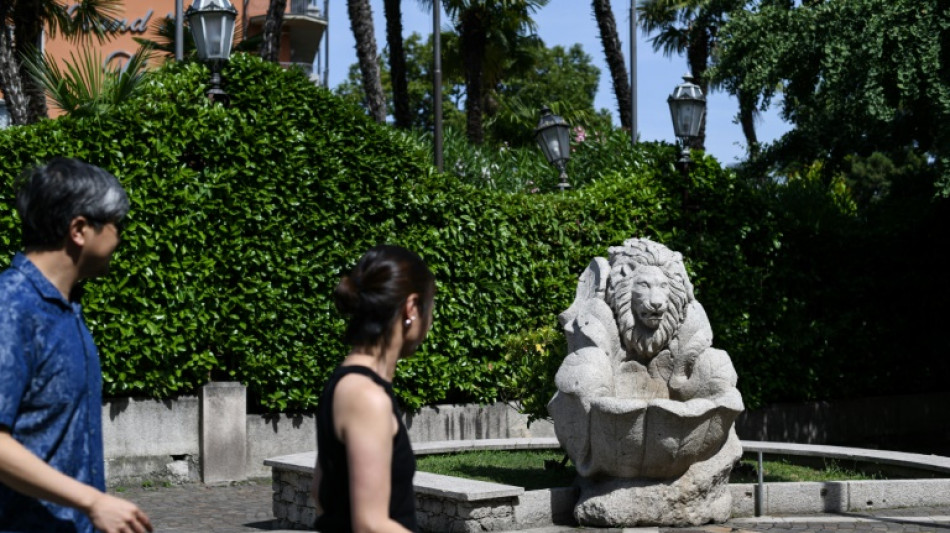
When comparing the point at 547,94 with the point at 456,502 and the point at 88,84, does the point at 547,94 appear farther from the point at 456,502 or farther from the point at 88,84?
the point at 456,502

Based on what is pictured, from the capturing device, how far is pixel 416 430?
45.1 ft

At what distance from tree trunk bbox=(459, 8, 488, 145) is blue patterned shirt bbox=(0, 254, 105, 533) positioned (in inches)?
1013

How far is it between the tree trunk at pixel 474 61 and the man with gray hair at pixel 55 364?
25661 millimetres

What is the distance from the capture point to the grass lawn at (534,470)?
1013 centimetres

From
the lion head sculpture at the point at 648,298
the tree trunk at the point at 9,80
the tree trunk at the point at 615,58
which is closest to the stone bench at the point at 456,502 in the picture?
the lion head sculpture at the point at 648,298

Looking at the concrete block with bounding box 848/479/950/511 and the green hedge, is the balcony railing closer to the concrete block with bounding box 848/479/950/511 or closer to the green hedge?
the green hedge

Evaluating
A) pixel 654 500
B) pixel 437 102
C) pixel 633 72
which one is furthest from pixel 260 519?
pixel 633 72

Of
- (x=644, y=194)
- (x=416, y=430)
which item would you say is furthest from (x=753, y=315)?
(x=416, y=430)

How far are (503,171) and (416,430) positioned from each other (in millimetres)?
7592

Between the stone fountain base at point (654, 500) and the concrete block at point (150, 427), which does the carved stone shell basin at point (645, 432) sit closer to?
the stone fountain base at point (654, 500)

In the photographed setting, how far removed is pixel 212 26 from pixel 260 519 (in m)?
4.98

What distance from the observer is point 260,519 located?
395 inches

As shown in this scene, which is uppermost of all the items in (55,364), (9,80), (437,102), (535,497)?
(437,102)

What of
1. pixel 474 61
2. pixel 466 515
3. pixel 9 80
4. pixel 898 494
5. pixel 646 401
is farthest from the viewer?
pixel 474 61
